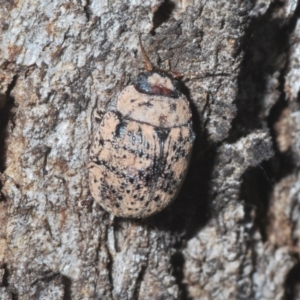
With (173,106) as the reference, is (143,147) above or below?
below

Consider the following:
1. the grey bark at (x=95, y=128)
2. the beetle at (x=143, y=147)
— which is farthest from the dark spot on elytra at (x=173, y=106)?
the grey bark at (x=95, y=128)

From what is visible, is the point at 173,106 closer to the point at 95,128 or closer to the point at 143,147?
Answer: the point at 143,147

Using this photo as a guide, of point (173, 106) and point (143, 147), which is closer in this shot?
point (143, 147)

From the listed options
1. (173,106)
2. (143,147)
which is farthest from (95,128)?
(173,106)

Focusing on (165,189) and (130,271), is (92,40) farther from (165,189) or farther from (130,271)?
(130,271)

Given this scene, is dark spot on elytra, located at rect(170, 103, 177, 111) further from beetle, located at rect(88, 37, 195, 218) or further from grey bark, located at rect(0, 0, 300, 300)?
grey bark, located at rect(0, 0, 300, 300)

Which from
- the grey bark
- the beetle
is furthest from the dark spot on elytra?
the grey bark
